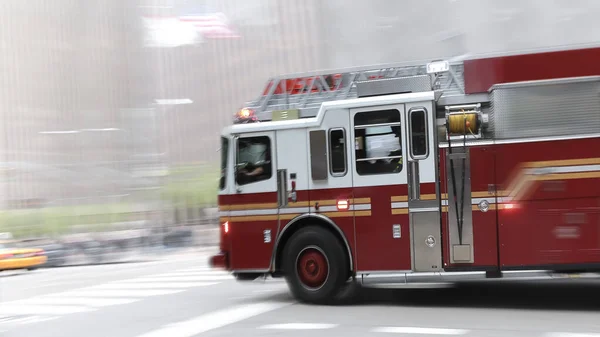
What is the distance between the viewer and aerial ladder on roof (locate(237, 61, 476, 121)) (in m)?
10.3

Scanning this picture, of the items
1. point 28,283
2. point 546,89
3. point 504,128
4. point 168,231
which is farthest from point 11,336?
point 168,231

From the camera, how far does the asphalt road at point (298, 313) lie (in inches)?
344

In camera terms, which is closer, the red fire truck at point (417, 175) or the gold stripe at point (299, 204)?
the red fire truck at point (417, 175)

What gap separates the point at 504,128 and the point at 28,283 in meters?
14.4

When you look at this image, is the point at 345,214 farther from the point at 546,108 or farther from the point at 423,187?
the point at 546,108

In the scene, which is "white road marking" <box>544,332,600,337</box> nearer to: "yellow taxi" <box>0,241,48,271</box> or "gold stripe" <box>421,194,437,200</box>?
"gold stripe" <box>421,194,437,200</box>

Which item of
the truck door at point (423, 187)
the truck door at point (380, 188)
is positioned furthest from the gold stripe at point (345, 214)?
the truck door at point (423, 187)

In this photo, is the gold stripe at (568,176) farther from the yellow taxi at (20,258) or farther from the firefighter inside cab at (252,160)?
the yellow taxi at (20,258)

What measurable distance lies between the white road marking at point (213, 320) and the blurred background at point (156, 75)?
1898 centimetres

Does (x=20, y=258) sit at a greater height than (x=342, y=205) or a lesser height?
lesser

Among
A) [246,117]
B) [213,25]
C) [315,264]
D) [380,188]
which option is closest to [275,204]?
[315,264]

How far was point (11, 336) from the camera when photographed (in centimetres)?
1020

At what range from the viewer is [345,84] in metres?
Answer: 11.0

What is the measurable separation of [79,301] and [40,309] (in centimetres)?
79
